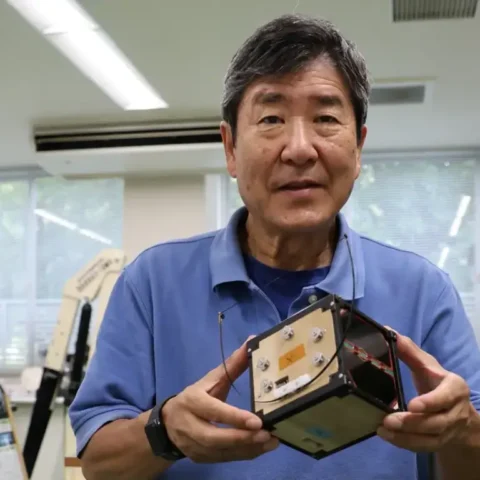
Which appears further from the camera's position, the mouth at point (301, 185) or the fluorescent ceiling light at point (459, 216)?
the fluorescent ceiling light at point (459, 216)

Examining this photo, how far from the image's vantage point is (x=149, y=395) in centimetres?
96

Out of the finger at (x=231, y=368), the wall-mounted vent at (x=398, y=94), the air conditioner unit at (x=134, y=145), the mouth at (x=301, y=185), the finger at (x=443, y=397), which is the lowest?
the finger at (x=443, y=397)

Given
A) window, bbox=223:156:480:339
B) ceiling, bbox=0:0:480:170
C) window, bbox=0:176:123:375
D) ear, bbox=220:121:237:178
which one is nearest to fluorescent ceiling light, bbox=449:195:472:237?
window, bbox=223:156:480:339

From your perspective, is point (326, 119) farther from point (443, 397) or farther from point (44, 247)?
point (44, 247)

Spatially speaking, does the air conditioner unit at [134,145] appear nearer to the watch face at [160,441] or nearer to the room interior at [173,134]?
the room interior at [173,134]

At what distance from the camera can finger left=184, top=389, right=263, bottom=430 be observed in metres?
0.68

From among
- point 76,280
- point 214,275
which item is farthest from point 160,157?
point 214,275

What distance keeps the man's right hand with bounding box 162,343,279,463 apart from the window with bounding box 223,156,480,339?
378 centimetres

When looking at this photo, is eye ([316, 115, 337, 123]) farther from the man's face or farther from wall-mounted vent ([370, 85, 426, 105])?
wall-mounted vent ([370, 85, 426, 105])

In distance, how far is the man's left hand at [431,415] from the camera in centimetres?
67

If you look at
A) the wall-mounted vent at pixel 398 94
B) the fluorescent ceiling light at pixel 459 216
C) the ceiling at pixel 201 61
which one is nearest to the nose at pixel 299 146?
the ceiling at pixel 201 61

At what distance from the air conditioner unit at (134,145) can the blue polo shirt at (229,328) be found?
9.08 ft

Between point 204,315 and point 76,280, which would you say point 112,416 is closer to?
point 204,315

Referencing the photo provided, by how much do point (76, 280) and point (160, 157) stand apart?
957 millimetres
